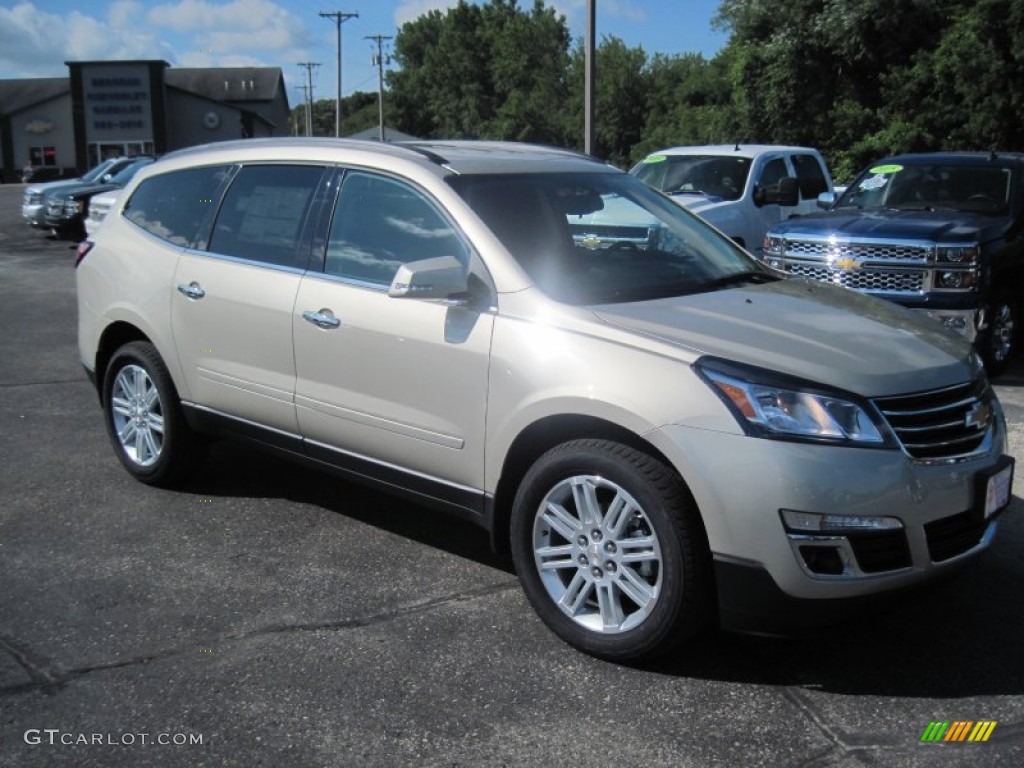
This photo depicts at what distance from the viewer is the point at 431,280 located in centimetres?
389

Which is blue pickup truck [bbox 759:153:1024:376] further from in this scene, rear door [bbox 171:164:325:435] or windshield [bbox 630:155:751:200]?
rear door [bbox 171:164:325:435]

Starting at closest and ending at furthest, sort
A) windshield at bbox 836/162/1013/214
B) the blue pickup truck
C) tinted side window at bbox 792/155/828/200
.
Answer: the blue pickup truck < windshield at bbox 836/162/1013/214 < tinted side window at bbox 792/155/828/200

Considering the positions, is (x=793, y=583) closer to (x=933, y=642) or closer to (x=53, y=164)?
(x=933, y=642)

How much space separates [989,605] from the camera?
4.14 metres

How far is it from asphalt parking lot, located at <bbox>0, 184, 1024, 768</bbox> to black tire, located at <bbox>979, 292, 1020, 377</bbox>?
3342mm

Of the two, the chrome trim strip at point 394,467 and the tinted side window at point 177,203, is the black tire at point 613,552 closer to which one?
the chrome trim strip at point 394,467

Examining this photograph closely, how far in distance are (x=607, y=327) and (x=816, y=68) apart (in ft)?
90.8

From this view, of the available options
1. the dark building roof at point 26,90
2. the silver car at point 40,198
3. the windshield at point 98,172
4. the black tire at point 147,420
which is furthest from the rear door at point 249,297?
the dark building roof at point 26,90

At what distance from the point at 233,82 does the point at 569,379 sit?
9858 centimetres

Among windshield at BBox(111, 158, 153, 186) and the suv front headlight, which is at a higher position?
windshield at BBox(111, 158, 153, 186)

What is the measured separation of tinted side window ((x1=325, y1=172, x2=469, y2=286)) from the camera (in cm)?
424

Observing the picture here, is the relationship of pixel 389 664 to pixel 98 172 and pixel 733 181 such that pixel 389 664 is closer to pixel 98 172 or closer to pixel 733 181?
pixel 733 181

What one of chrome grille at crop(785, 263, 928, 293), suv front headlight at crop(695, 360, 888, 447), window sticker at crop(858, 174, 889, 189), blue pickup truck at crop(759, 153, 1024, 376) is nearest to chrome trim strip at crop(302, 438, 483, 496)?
suv front headlight at crop(695, 360, 888, 447)

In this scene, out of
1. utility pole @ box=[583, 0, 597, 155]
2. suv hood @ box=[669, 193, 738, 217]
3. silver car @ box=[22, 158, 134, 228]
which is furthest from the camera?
silver car @ box=[22, 158, 134, 228]
